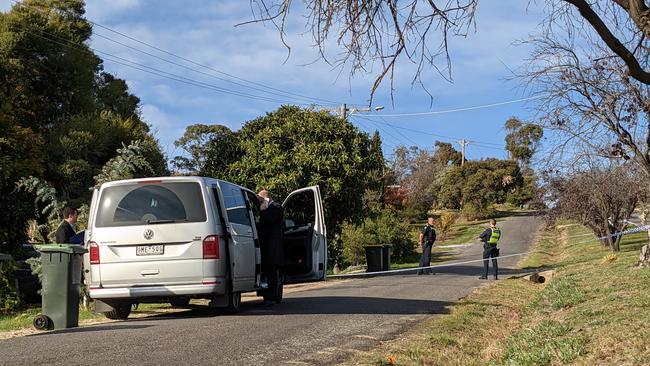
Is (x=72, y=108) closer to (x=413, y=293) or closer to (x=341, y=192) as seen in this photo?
(x=341, y=192)

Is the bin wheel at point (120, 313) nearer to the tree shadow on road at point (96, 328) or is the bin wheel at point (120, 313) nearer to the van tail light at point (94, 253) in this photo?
the tree shadow on road at point (96, 328)

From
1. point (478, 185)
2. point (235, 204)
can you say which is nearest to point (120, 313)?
point (235, 204)

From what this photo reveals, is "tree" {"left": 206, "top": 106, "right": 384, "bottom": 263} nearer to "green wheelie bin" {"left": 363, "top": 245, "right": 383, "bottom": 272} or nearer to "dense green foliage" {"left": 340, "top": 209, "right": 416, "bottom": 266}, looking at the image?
"green wheelie bin" {"left": 363, "top": 245, "right": 383, "bottom": 272}

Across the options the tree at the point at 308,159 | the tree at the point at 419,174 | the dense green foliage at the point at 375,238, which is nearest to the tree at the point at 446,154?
the tree at the point at 419,174

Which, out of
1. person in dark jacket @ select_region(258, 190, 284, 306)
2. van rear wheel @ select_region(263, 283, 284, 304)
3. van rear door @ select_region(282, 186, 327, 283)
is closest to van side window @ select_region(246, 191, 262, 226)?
person in dark jacket @ select_region(258, 190, 284, 306)

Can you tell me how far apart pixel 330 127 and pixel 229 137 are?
11.2 ft

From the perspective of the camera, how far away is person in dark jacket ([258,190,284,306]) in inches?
442

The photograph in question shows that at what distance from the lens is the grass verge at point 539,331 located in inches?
259

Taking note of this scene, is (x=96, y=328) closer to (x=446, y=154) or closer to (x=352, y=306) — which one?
(x=352, y=306)

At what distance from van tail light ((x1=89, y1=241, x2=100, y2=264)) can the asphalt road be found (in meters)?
0.88

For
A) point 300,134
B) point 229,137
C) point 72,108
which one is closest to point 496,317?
point 300,134

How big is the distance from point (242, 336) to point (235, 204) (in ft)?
9.79

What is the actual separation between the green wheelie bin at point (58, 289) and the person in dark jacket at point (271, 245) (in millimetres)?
3161

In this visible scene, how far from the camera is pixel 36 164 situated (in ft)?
56.7
